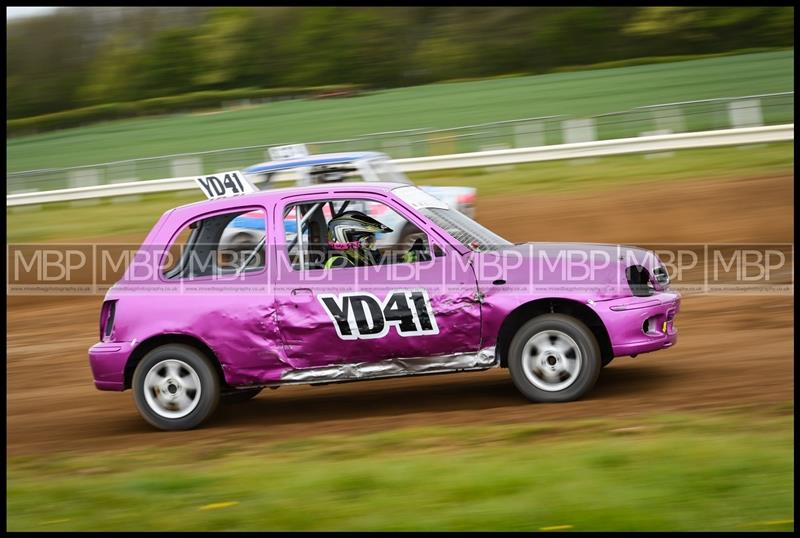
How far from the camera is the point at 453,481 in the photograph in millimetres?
6180

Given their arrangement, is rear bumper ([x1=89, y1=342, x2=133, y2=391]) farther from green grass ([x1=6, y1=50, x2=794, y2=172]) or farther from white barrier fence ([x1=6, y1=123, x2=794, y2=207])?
green grass ([x1=6, y1=50, x2=794, y2=172])

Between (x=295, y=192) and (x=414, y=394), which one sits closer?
(x=295, y=192)

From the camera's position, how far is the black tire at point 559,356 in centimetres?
773

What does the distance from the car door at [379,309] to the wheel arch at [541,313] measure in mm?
230

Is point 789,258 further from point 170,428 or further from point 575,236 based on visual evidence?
point 170,428

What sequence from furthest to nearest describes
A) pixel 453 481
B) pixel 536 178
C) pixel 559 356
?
pixel 536 178, pixel 559 356, pixel 453 481

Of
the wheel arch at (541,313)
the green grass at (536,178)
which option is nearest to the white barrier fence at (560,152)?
the green grass at (536,178)

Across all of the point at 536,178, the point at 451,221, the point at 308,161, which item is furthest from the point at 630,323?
the point at 536,178

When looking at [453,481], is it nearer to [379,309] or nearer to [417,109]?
[379,309]

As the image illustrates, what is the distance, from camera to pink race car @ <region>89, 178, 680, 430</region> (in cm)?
783

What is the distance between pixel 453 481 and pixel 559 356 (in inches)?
77.9

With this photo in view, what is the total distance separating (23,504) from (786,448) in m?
4.78

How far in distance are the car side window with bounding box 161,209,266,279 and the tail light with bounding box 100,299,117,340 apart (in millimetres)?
521

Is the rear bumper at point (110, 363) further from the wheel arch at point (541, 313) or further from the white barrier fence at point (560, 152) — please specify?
the white barrier fence at point (560, 152)
